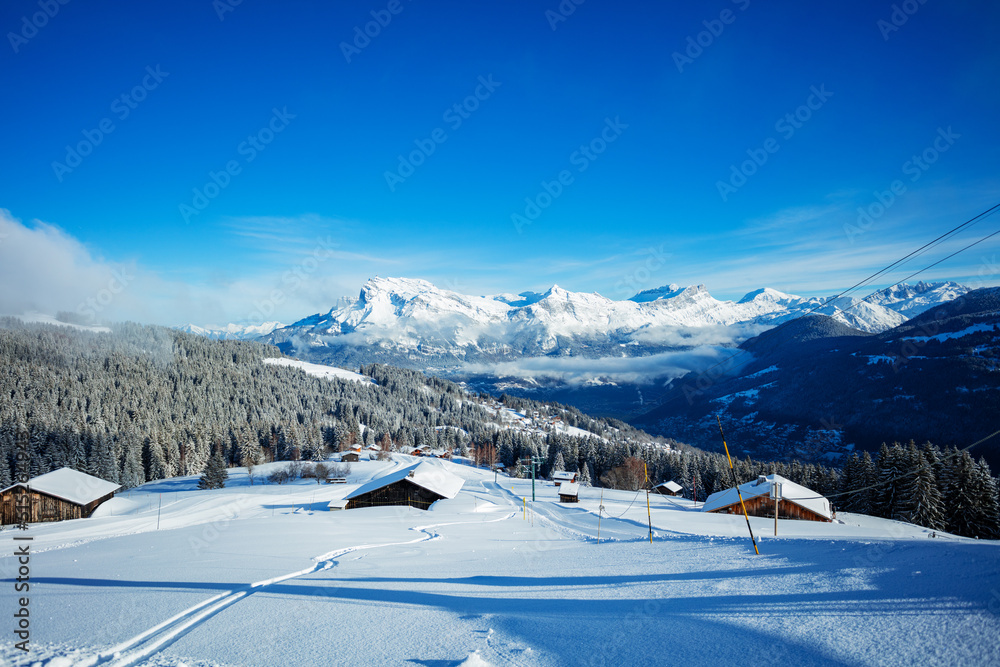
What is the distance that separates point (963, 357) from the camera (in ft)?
595

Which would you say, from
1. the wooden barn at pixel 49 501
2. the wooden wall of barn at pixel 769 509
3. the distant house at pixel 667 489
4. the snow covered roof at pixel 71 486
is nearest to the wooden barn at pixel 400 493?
the wooden barn at pixel 49 501

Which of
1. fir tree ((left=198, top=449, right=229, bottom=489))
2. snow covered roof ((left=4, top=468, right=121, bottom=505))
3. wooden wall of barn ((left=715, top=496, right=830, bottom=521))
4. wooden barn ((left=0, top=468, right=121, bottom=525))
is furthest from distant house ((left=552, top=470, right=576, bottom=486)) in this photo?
wooden barn ((left=0, top=468, right=121, bottom=525))

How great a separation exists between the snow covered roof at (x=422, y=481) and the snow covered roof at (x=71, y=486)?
26707 millimetres

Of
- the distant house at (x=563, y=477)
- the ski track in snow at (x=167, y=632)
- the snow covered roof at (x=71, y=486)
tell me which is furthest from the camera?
the distant house at (x=563, y=477)

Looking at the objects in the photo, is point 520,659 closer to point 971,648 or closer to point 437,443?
point 971,648

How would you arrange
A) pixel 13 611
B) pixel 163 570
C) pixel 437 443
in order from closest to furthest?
pixel 13 611 < pixel 163 570 < pixel 437 443

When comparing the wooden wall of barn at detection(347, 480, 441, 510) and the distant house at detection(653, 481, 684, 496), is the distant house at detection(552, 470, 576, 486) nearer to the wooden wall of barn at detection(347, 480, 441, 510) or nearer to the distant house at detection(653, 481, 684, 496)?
the distant house at detection(653, 481, 684, 496)

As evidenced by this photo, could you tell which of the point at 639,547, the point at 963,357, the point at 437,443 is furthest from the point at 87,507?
the point at 963,357

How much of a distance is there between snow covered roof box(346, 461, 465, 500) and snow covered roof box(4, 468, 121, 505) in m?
26.7

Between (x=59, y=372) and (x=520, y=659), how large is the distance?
150 metres

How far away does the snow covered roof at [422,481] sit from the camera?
46281 mm

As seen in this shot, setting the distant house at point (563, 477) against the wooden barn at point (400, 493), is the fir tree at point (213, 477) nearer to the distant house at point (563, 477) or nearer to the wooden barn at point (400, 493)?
the wooden barn at point (400, 493)

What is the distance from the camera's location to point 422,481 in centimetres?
4712

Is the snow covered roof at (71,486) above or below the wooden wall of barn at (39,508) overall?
above
